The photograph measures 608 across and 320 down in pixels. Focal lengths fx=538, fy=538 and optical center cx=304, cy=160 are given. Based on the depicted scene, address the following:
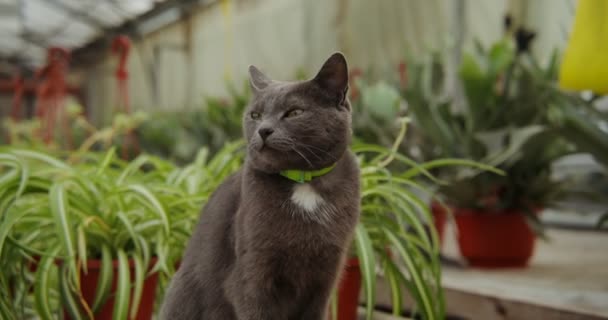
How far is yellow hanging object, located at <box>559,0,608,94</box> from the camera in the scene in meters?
0.95

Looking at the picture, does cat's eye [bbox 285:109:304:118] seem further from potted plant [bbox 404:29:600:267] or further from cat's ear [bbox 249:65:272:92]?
potted plant [bbox 404:29:600:267]

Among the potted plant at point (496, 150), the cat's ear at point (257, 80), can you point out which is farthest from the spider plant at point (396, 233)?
the potted plant at point (496, 150)

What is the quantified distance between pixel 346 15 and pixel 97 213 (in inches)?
79.3

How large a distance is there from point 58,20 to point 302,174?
6903 millimetres

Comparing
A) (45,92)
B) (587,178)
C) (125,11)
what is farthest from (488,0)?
(125,11)

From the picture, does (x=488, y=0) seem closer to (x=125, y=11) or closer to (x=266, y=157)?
(x=266, y=157)

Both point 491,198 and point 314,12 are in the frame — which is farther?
point 314,12

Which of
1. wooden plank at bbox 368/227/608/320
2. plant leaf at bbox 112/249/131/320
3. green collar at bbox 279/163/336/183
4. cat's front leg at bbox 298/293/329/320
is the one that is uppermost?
green collar at bbox 279/163/336/183

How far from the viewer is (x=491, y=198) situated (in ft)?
5.28

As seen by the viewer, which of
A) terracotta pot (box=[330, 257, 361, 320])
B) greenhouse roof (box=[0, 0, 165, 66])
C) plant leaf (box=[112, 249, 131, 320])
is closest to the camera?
plant leaf (box=[112, 249, 131, 320])

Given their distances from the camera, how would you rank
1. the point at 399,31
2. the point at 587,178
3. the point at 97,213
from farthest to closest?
the point at 399,31 < the point at 587,178 < the point at 97,213

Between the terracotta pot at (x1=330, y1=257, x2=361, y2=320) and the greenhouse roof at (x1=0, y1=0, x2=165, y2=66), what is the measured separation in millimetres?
5414

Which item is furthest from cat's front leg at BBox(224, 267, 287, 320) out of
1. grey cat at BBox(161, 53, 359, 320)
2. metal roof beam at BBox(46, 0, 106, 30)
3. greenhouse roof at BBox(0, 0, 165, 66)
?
metal roof beam at BBox(46, 0, 106, 30)

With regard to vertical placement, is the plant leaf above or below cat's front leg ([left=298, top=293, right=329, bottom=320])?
below
